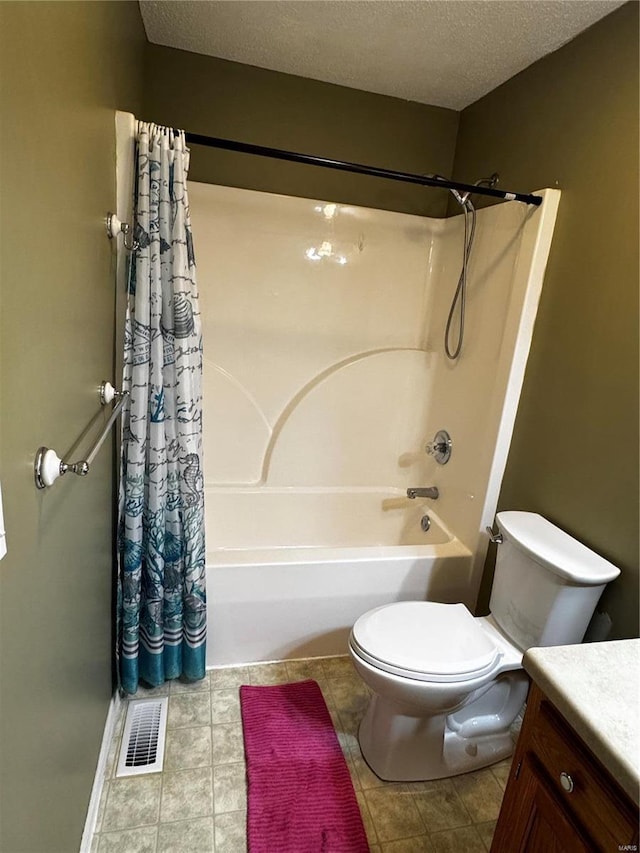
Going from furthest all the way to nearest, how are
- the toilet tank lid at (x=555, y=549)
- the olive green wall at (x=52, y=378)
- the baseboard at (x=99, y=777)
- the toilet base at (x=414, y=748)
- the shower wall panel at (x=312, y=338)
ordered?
the shower wall panel at (x=312, y=338) < the toilet base at (x=414, y=748) < the toilet tank lid at (x=555, y=549) < the baseboard at (x=99, y=777) < the olive green wall at (x=52, y=378)

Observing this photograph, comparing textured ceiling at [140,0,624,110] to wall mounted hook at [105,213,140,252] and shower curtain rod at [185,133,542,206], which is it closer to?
shower curtain rod at [185,133,542,206]

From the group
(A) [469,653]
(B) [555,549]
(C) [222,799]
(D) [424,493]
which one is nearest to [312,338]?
(D) [424,493]

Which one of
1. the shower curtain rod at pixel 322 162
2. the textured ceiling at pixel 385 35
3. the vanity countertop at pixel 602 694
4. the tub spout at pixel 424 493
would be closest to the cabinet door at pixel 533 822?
the vanity countertop at pixel 602 694

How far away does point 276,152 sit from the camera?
1.53 m

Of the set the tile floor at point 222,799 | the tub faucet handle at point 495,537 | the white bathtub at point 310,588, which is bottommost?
the tile floor at point 222,799

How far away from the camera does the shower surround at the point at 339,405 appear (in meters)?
1.93

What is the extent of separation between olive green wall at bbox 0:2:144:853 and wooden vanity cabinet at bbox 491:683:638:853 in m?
0.88

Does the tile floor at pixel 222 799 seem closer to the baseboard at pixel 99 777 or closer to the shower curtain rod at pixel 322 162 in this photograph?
the baseboard at pixel 99 777

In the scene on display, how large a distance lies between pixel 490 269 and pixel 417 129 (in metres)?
0.88

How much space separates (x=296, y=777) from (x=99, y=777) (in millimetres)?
584

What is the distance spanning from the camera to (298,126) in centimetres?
224

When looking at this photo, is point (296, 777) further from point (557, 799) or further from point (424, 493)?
point (424, 493)

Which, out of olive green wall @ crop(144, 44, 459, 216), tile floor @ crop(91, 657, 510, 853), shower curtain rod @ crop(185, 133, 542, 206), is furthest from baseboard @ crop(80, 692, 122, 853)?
olive green wall @ crop(144, 44, 459, 216)

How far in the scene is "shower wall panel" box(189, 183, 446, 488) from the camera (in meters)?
2.32
